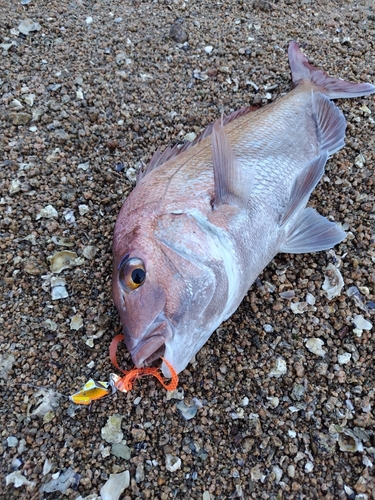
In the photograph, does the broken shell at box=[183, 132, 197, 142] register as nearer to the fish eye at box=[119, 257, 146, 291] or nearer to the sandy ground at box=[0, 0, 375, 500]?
the sandy ground at box=[0, 0, 375, 500]

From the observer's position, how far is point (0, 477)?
1.59m

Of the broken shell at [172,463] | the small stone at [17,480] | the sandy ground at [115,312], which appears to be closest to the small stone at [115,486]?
the sandy ground at [115,312]

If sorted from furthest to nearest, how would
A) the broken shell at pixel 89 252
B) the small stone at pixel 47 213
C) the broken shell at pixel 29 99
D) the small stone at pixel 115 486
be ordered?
the broken shell at pixel 29 99
the small stone at pixel 47 213
the broken shell at pixel 89 252
the small stone at pixel 115 486

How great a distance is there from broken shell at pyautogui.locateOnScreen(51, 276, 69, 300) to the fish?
0.47 metres

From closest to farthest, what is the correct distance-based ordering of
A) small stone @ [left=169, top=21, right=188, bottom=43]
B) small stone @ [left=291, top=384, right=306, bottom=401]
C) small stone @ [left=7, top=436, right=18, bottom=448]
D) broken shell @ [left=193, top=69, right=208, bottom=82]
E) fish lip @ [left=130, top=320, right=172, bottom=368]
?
1. fish lip @ [left=130, top=320, right=172, bottom=368]
2. small stone @ [left=7, top=436, right=18, bottom=448]
3. small stone @ [left=291, top=384, right=306, bottom=401]
4. broken shell @ [left=193, top=69, right=208, bottom=82]
5. small stone @ [left=169, top=21, right=188, bottom=43]

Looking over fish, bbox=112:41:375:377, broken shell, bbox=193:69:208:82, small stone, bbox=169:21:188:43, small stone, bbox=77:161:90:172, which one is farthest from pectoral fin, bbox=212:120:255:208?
small stone, bbox=169:21:188:43

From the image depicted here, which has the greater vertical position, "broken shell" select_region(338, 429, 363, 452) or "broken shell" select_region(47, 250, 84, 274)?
"broken shell" select_region(47, 250, 84, 274)

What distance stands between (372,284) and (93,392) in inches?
53.9

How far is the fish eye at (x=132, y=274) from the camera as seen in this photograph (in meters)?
1.51

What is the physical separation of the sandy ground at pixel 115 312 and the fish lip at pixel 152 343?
37 cm

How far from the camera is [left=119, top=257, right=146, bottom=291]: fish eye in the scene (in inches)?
59.4

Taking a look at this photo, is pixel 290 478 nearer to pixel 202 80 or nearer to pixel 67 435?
pixel 67 435

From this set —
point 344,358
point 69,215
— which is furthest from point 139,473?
point 69,215

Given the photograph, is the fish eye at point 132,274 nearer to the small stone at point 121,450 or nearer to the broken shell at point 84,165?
the small stone at point 121,450
